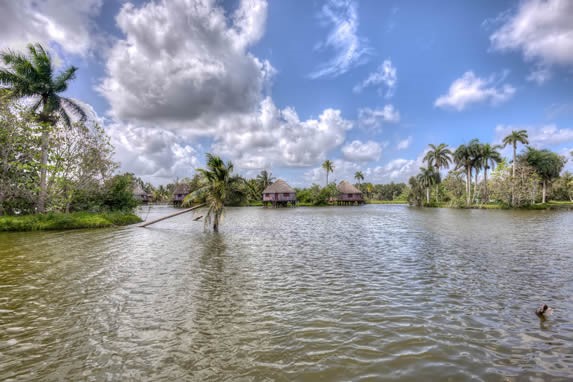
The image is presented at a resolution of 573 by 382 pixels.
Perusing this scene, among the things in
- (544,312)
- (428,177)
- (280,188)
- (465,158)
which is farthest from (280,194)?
(544,312)

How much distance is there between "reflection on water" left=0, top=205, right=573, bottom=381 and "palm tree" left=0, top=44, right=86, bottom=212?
52.2 feet

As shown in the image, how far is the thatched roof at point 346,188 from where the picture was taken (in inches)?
3196

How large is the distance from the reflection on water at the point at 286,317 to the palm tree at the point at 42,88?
15.9m

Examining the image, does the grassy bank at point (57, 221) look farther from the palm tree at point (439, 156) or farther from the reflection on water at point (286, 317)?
the palm tree at point (439, 156)

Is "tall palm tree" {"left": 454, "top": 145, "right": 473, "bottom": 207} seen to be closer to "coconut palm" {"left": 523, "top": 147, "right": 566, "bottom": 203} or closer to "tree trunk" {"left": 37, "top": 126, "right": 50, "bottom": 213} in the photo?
"coconut palm" {"left": 523, "top": 147, "right": 566, "bottom": 203}

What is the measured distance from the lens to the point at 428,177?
69375mm

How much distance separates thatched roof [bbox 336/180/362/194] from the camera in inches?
3196

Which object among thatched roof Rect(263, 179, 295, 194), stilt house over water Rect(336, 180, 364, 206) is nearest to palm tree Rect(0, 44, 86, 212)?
thatched roof Rect(263, 179, 295, 194)

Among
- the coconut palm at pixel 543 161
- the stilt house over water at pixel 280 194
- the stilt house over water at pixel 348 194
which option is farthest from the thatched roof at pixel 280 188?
the coconut palm at pixel 543 161

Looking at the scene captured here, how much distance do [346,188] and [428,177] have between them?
22.7m

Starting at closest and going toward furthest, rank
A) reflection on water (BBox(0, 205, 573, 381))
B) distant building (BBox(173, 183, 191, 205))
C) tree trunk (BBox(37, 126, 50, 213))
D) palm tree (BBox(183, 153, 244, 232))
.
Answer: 1. reflection on water (BBox(0, 205, 573, 381))
2. palm tree (BBox(183, 153, 244, 232))
3. tree trunk (BBox(37, 126, 50, 213))
4. distant building (BBox(173, 183, 191, 205))

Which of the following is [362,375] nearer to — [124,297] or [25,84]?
[124,297]

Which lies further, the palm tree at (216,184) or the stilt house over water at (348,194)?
the stilt house over water at (348,194)

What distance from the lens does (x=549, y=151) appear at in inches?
2371
